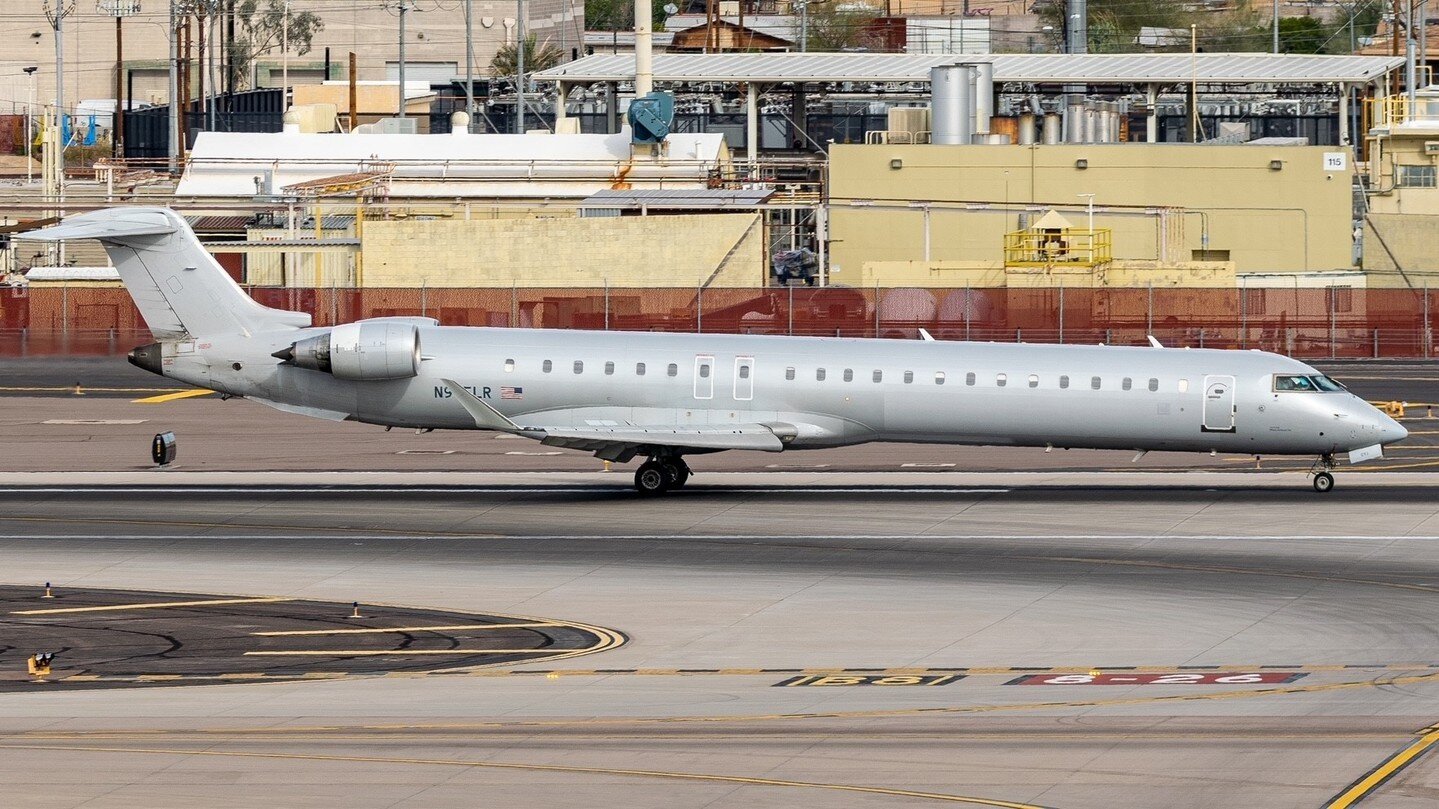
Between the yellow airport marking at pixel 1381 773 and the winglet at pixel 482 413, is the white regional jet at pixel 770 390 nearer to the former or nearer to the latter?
the winglet at pixel 482 413

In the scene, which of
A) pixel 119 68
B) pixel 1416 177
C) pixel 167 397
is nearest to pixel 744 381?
pixel 167 397

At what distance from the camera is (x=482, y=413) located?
35.0 m

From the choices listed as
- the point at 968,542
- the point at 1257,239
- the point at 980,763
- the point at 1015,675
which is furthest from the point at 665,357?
the point at 1257,239

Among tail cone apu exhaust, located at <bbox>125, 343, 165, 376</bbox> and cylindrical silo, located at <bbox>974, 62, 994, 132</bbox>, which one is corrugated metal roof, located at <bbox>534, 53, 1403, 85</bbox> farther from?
tail cone apu exhaust, located at <bbox>125, 343, 165, 376</bbox>

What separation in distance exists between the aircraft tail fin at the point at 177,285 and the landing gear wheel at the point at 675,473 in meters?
7.83

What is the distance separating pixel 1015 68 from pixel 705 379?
206 feet

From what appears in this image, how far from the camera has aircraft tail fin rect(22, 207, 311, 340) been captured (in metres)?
36.6

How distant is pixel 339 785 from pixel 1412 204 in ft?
228

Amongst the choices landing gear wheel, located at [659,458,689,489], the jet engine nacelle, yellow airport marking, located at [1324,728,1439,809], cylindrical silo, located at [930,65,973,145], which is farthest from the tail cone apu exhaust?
cylindrical silo, located at [930,65,973,145]

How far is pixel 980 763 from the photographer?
57.4 feet

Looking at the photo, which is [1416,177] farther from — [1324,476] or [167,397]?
Result: [167,397]

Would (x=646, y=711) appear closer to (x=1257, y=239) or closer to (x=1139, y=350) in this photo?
(x=1139, y=350)

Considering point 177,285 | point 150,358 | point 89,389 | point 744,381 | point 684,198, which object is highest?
point 684,198

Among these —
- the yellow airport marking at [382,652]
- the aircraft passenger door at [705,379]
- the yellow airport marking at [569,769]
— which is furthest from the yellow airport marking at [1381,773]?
the aircraft passenger door at [705,379]
